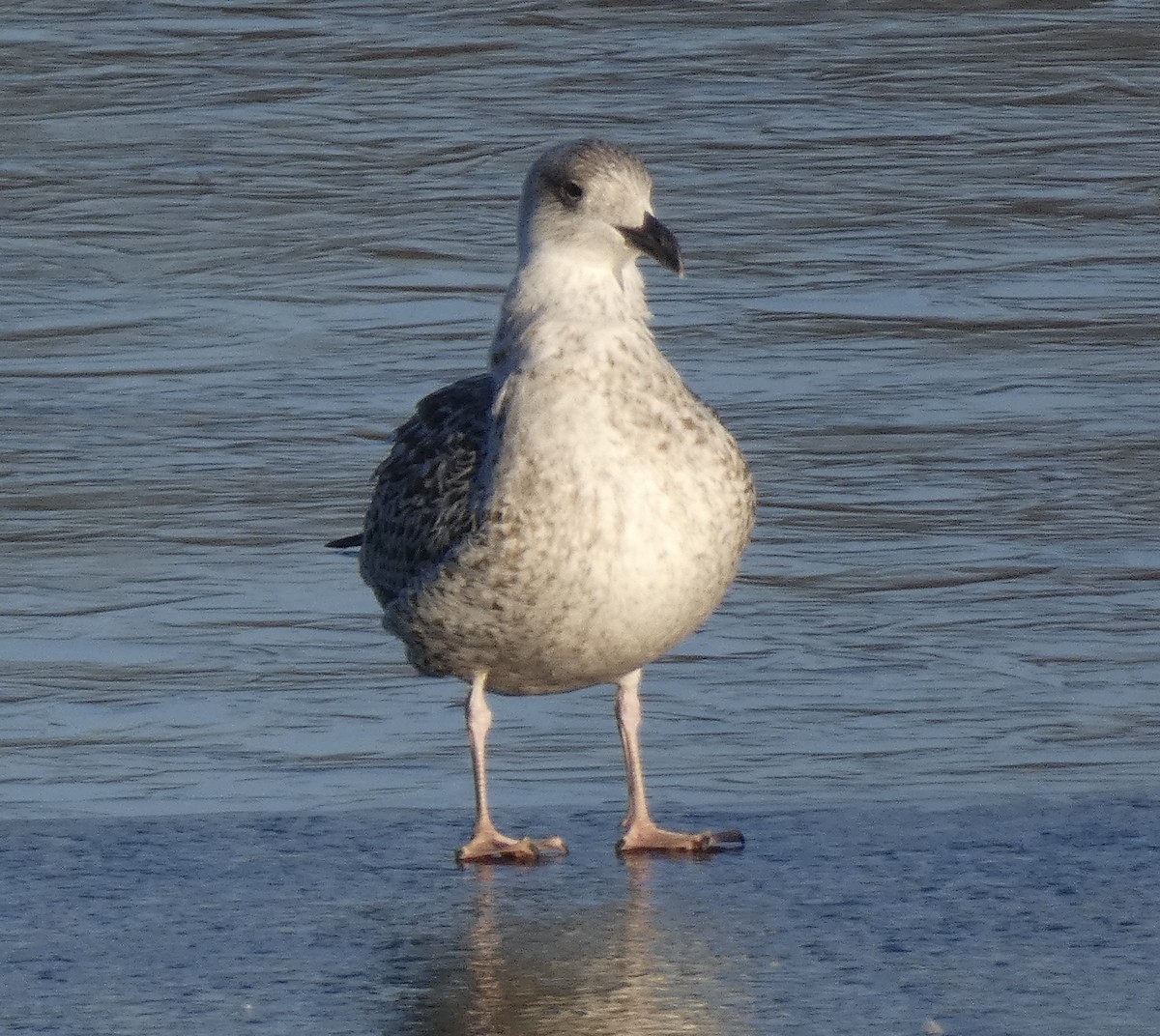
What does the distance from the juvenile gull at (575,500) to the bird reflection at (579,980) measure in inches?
18.6

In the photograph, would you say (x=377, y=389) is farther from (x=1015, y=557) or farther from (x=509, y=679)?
(x=509, y=679)

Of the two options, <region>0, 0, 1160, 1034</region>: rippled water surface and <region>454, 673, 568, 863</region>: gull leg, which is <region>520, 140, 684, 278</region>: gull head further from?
<region>0, 0, 1160, 1034</region>: rippled water surface

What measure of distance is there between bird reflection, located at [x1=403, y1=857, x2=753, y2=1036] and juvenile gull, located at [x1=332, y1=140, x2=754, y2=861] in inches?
18.6

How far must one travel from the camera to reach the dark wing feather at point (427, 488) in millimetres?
5883

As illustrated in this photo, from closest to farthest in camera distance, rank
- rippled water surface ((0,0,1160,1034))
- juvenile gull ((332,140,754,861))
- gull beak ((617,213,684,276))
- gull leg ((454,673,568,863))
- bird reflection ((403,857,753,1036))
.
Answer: bird reflection ((403,857,753,1036))
gull leg ((454,673,568,863))
juvenile gull ((332,140,754,861))
gull beak ((617,213,684,276))
rippled water surface ((0,0,1160,1034))

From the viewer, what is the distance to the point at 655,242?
227 inches

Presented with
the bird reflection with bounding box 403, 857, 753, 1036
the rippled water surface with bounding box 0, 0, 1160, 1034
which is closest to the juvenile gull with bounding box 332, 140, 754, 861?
the rippled water surface with bounding box 0, 0, 1160, 1034

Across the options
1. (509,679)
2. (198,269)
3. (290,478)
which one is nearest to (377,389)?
(290,478)

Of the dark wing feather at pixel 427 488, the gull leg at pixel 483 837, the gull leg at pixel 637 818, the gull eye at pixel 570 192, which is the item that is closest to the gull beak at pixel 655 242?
the gull eye at pixel 570 192

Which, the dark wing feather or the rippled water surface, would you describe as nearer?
the dark wing feather

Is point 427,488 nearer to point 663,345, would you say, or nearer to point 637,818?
point 637,818

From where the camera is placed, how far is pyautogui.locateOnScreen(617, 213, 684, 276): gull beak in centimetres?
573

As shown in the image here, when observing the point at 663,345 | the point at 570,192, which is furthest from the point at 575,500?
the point at 663,345

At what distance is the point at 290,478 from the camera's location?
328 inches
